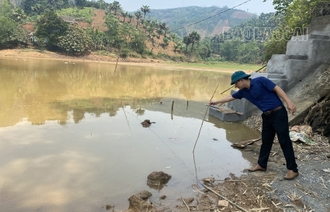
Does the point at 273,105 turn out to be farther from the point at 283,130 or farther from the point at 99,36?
the point at 99,36

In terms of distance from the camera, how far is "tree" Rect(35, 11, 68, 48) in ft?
144

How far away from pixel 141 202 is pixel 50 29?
154 ft

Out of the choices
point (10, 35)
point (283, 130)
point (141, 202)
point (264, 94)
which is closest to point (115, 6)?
point (10, 35)

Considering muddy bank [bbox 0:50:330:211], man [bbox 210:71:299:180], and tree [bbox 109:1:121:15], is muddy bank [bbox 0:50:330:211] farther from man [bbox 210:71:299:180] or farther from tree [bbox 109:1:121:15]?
tree [bbox 109:1:121:15]

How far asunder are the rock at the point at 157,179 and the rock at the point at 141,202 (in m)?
0.34

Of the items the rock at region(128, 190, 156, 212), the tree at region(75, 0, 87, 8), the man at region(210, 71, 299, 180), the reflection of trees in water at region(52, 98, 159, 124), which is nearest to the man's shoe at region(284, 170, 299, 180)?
the man at region(210, 71, 299, 180)

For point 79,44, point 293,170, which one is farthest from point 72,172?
point 79,44

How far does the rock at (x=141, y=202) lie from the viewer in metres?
3.28

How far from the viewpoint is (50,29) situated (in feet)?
146

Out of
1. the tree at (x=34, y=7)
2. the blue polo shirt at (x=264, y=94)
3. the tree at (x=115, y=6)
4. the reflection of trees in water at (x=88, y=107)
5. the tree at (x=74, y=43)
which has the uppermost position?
the tree at (x=115, y=6)

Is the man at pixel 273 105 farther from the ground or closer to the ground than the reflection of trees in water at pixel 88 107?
farther from the ground

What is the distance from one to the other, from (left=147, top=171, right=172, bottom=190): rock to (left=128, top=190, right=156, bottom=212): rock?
342 mm

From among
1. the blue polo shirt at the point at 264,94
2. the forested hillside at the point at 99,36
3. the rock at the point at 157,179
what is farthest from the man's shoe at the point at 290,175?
the forested hillside at the point at 99,36

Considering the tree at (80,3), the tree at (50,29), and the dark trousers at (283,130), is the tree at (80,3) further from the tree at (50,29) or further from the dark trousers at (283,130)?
the dark trousers at (283,130)
